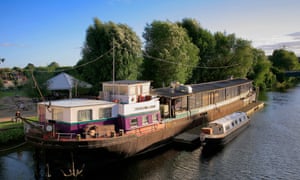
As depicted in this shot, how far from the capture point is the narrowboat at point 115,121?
2058 centimetres

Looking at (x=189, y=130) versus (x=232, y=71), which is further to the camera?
(x=232, y=71)

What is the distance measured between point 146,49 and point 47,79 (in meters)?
22.2

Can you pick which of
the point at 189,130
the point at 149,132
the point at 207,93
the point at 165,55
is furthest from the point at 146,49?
the point at 149,132

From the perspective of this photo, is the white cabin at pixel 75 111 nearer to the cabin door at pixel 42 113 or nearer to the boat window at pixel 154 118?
the cabin door at pixel 42 113

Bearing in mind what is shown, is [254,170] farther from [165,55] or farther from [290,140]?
[165,55]

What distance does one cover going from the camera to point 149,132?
25.8 metres

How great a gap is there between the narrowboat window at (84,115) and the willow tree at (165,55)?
29722 mm

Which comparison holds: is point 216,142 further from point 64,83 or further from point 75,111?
point 64,83

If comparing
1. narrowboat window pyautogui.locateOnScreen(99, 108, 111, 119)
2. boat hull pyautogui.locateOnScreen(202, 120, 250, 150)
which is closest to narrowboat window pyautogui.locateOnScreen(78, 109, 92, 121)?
narrowboat window pyautogui.locateOnScreen(99, 108, 111, 119)

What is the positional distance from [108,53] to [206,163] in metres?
24.4

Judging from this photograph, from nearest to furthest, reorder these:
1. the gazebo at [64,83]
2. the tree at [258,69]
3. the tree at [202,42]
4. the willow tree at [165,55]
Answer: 1. the gazebo at [64,83]
2. the willow tree at [165,55]
3. the tree at [202,42]
4. the tree at [258,69]

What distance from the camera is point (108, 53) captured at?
41219mm

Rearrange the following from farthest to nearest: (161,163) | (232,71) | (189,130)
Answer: (232,71), (189,130), (161,163)

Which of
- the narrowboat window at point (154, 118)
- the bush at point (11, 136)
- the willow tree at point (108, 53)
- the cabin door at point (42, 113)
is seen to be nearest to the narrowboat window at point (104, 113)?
the cabin door at point (42, 113)
